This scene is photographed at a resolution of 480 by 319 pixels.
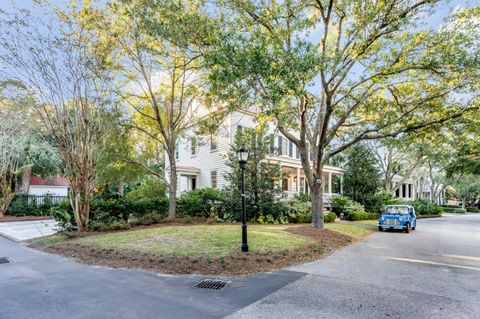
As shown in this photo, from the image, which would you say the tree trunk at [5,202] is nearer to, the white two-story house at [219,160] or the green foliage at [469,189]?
the white two-story house at [219,160]

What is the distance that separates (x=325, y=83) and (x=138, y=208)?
10.8m

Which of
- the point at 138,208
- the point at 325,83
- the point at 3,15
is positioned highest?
the point at 3,15

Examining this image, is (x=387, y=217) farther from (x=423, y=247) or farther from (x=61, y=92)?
(x=61, y=92)

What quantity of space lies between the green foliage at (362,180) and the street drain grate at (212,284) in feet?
64.7

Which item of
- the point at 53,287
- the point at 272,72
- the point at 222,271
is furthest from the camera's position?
the point at 272,72

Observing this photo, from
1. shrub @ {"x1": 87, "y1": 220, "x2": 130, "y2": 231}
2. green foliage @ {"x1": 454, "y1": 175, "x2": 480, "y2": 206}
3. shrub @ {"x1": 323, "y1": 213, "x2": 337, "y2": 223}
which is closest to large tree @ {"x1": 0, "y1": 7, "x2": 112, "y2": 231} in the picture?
shrub @ {"x1": 87, "y1": 220, "x2": 130, "y2": 231}

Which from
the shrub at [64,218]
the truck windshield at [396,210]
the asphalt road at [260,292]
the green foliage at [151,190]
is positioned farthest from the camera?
the green foliage at [151,190]

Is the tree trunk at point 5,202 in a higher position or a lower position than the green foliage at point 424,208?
higher

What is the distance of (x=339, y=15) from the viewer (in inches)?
413

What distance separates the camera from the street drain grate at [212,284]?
5617mm

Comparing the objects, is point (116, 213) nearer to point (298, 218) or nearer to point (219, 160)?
point (219, 160)

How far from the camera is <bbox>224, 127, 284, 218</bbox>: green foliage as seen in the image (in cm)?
1523

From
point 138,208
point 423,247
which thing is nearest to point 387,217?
point 423,247

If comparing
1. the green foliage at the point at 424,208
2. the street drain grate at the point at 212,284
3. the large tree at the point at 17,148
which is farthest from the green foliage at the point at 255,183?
the green foliage at the point at 424,208
